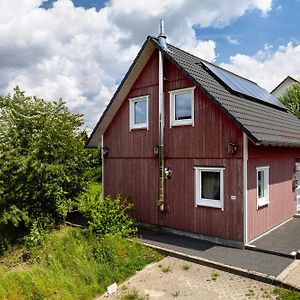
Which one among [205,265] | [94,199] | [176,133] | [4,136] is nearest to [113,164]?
[94,199]

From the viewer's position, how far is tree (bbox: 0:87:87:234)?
11.8 m

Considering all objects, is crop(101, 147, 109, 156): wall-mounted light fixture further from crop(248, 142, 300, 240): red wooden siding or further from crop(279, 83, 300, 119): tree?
crop(279, 83, 300, 119): tree

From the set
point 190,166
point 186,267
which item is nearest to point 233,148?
point 190,166

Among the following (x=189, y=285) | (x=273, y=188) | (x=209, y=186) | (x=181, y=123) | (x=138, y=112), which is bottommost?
(x=189, y=285)

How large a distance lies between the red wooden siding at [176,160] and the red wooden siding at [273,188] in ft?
1.79

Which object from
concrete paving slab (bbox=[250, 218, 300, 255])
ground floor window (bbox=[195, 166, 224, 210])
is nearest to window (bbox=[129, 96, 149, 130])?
ground floor window (bbox=[195, 166, 224, 210])

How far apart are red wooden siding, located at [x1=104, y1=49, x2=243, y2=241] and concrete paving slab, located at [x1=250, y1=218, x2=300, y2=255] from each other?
81 cm

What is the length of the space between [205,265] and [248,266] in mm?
1061

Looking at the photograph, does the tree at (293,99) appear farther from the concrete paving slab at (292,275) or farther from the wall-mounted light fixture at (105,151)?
the concrete paving slab at (292,275)

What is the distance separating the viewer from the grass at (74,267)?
725 centimetres

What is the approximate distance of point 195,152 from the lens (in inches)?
416

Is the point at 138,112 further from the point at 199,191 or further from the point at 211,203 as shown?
the point at 211,203

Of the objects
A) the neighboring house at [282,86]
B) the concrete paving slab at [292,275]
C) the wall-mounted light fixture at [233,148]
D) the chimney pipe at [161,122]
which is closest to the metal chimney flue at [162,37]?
the chimney pipe at [161,122]

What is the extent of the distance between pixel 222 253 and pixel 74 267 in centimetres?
404
